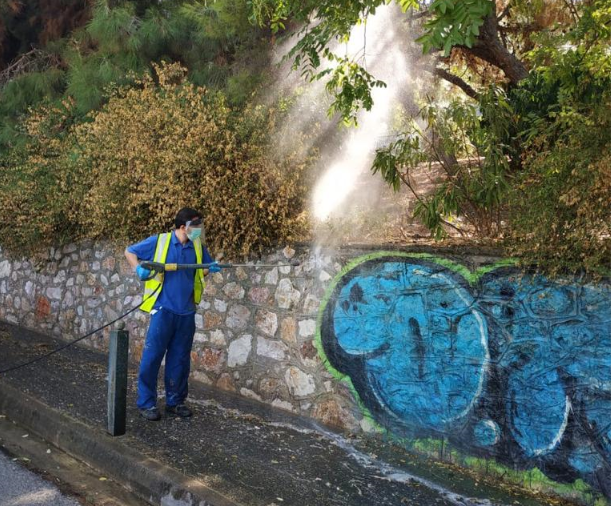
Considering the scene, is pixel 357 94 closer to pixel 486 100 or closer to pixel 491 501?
pixel 486 100

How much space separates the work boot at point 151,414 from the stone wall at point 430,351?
1026mm

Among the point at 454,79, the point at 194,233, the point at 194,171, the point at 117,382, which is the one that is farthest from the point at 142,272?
the point at 454,79

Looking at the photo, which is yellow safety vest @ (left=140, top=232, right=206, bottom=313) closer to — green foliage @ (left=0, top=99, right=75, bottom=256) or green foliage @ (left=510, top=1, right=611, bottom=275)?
green foliage @ (left=510, top=1, right=611, bottom=275)

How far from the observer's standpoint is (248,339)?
6.42 meters

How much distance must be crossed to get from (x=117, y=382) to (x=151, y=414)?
60 cm

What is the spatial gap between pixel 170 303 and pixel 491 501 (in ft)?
9.43

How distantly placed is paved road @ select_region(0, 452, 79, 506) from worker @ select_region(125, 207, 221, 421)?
1.08 metres

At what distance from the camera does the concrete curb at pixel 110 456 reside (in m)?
4.28

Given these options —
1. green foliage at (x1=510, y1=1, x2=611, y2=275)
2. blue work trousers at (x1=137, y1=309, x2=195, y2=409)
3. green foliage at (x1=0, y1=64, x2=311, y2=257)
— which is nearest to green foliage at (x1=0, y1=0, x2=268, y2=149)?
green foliage at (x1=0, y1=64, x2=311, y2=257)

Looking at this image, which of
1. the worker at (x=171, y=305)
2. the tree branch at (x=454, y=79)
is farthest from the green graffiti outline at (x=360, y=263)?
the tree branch at (x=454, y=79)

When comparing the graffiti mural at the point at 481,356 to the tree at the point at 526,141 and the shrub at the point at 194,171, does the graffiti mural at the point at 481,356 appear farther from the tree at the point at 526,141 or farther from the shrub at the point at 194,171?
the shrub at the point at 194,171

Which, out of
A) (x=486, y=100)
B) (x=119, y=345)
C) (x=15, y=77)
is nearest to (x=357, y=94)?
(x=486, y=100)

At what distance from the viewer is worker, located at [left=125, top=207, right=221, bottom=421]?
18.3ft

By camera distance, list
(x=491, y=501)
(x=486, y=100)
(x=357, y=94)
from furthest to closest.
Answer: (x=357, y=94), (x=486, y=100), (x=491, y=501)
